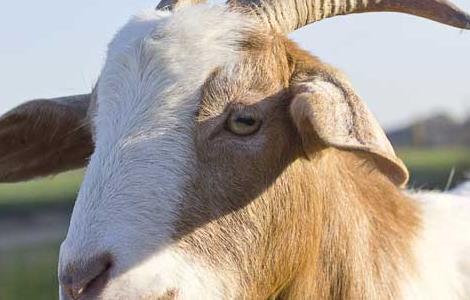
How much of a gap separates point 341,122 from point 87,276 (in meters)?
1.22

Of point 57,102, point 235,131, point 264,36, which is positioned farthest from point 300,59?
point 57,102

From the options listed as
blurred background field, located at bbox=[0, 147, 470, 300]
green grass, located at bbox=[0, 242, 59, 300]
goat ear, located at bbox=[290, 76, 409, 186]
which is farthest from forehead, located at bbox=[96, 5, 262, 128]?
green grass, located at bbox=[0, 242, 59, 300]

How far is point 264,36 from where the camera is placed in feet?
18.7

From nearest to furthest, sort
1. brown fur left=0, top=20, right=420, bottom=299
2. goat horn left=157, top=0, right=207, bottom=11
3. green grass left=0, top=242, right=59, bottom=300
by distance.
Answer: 1. brown fur left=0, top=20, right=420, bottom=299
2. goat horn left=157, top=0, right=207, bottom=11
3. green grass left=0, top=242, right=59, bottom=300

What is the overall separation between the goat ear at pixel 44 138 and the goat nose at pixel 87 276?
145cm

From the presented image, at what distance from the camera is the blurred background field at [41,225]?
71.3ft

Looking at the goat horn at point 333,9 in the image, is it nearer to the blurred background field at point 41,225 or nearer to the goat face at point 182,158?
the goat face at point 182,158

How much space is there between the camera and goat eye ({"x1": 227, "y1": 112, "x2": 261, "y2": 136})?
543 centimetres

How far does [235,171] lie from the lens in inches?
213

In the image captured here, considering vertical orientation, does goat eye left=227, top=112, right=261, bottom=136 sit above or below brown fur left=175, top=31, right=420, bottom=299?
above

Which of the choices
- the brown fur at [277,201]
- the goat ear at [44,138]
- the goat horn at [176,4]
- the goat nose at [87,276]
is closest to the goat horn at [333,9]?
the brown fur at [277,201]

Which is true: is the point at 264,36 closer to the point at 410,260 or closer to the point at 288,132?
the point at 288,132

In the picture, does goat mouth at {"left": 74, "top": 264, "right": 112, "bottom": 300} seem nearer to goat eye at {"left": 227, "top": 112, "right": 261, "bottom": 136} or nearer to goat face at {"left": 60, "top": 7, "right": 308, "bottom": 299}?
goat face at {"left": 60, "top": 7, "right": 308, "bottom": 299}

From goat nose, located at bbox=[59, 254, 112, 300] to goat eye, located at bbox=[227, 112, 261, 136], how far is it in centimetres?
83
